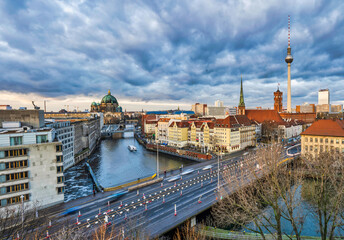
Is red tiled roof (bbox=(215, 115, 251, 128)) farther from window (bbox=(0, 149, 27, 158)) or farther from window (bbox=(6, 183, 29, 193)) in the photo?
window (bbox=(6, 183, 29, 193))

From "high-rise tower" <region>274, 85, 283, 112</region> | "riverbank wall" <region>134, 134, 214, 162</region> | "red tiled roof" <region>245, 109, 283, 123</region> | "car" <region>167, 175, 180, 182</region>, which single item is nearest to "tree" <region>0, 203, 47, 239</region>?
"car" <region>167, 175, 180, 182</region>

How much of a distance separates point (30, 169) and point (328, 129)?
67304 millimetres

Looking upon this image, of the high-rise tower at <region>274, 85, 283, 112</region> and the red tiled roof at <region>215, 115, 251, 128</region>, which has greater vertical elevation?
the high-rise tower at <region>274, 85, 283, 112</region>

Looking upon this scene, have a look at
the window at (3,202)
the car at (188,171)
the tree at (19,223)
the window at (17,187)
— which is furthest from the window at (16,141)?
the car at (188,171)

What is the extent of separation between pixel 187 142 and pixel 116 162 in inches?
1344

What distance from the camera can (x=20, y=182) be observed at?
2650cm

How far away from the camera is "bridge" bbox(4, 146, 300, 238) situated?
22.6 metres

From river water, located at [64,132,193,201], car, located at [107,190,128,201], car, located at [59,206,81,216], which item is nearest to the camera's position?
car, located at [59,206,81,216]

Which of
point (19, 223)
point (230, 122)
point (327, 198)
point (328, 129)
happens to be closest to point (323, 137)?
point (328, 129)

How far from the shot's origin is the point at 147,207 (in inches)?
1047

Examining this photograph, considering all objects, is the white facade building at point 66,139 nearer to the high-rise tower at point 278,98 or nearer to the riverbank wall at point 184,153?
the riverbank wall at point 184,153

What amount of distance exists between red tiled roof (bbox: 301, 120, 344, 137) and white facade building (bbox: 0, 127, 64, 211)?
60692mm

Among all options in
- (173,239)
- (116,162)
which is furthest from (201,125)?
(173,239)

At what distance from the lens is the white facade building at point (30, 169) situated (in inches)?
1014
